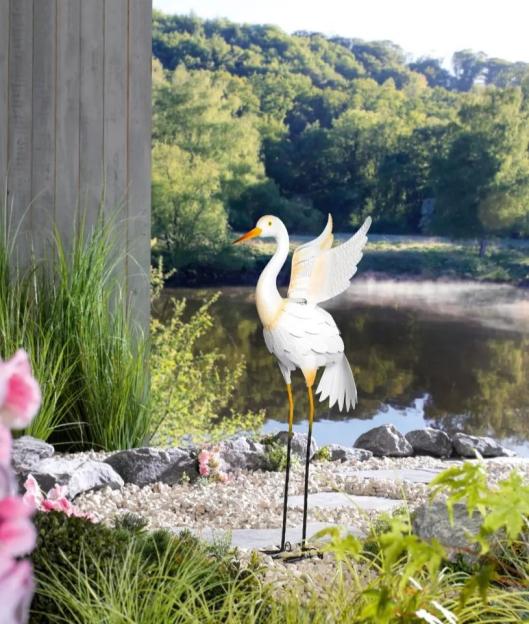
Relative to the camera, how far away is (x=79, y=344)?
4266 mm

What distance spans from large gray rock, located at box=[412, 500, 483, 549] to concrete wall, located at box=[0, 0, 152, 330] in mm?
2168

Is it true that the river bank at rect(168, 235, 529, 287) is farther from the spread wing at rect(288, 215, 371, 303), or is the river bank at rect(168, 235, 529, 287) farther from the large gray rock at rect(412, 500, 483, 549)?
the large gray rock at rect(412, 500, 483, 549)

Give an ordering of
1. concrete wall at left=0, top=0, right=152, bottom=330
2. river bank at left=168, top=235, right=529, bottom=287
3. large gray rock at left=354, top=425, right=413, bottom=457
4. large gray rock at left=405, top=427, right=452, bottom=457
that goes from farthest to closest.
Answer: river bank at left=168, top=235, right=529, bottom=287
large gray rock at left=405, top=427, right=452, bottom=457
large gray rock at left=354, top=425, right=413, bottom=457
concrete wall at left=0, top=0, right=152, bottom=330

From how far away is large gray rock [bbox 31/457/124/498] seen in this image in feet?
11.8

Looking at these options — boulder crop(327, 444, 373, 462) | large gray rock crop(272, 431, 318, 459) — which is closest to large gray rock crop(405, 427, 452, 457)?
boulder crop(327, 444, 373, 462)

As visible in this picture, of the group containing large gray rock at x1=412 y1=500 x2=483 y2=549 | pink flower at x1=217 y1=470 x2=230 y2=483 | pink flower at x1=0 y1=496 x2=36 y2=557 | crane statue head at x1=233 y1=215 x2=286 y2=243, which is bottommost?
pink flower at x1=217 y1=470 x2=230 y2=483

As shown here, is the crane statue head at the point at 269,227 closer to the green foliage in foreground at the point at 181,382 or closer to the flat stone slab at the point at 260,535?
the flat stone slab at the point at 260,535

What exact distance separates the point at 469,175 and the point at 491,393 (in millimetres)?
1817

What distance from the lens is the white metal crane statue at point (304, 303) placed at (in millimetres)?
2736

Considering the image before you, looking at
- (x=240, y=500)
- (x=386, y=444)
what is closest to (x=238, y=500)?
(x=240, y=500)

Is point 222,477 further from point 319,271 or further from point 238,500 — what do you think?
point 319,271

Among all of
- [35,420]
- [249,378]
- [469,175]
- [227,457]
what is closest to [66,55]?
[35,420]

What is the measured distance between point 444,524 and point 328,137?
6140 millimetres

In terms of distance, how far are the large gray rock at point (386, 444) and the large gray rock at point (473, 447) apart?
30 centimetres
